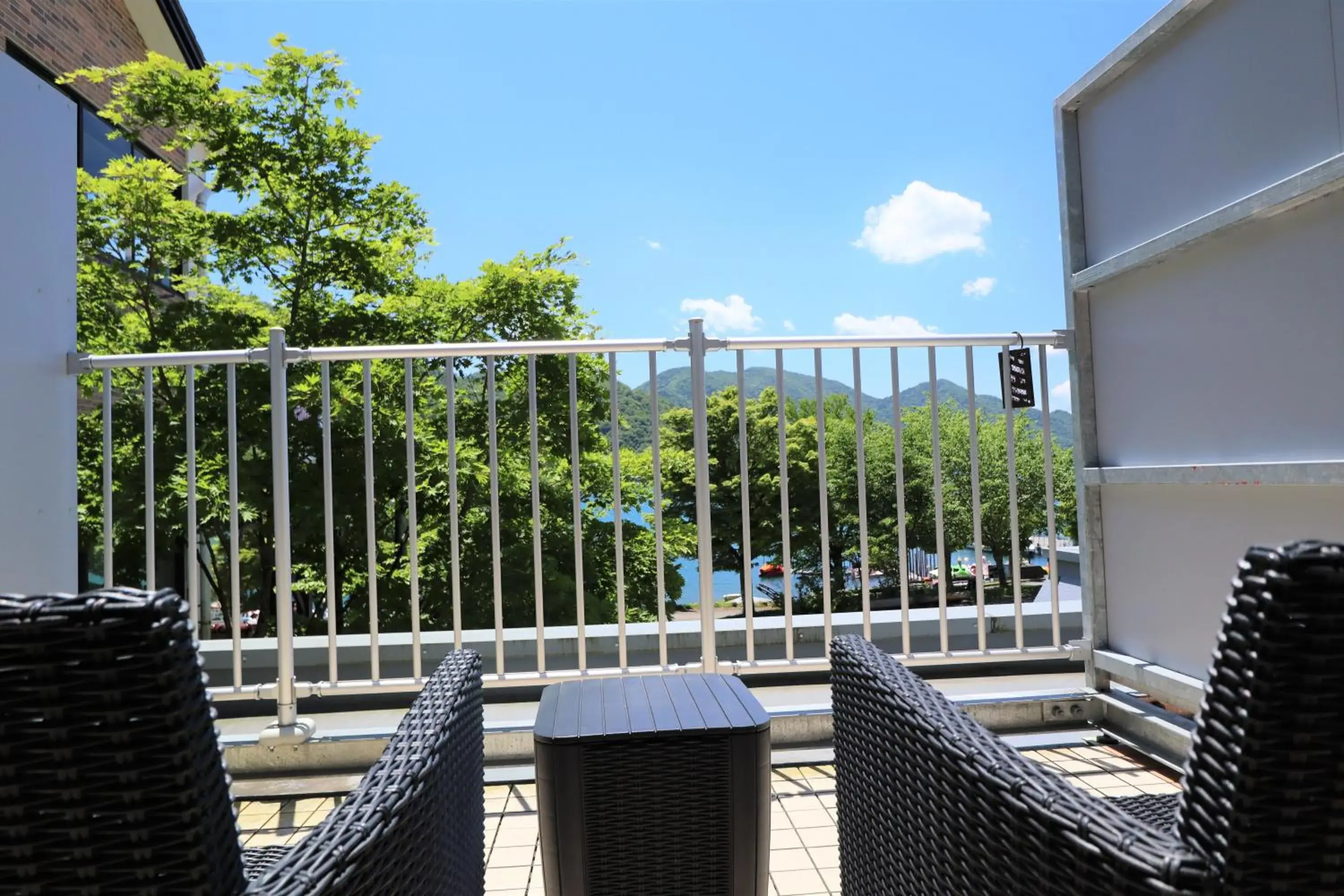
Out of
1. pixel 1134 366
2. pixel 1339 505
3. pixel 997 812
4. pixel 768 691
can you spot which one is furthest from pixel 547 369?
pixel 997 812

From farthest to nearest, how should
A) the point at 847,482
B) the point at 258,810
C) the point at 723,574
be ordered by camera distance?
the point at 723,574
the point at 847,482
the point at 258,810

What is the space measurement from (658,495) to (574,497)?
31cm

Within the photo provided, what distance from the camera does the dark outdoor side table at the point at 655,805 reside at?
1278 mm

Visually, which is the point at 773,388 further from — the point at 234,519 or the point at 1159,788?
the point at 1159,788

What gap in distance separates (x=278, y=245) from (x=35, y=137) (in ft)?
28.0

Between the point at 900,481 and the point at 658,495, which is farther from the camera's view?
Answer: the point at 900,481

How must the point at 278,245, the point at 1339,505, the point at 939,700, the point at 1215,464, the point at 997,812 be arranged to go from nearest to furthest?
1. the point at 997,812
2. the point at 939,700
3. the point at 1339,505
4. the point at 1215,464
5. the point at 278,245

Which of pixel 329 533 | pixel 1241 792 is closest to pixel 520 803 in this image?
pixel 329 533

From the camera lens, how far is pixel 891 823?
1.10 m

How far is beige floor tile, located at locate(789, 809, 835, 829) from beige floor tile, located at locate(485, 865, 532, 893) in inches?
25.6

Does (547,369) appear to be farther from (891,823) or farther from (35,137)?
(891,823)

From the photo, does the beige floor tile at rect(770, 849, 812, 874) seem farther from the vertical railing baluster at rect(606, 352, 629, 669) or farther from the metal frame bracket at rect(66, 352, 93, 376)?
the metal frame bracket at rect(66, 352, 93, 376)

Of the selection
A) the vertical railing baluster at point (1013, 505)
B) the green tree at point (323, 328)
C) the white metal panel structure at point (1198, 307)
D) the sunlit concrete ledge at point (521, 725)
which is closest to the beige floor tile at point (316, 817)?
the sunlit concrete ledge at point (521, 725)

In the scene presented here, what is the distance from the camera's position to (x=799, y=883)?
177 cm
